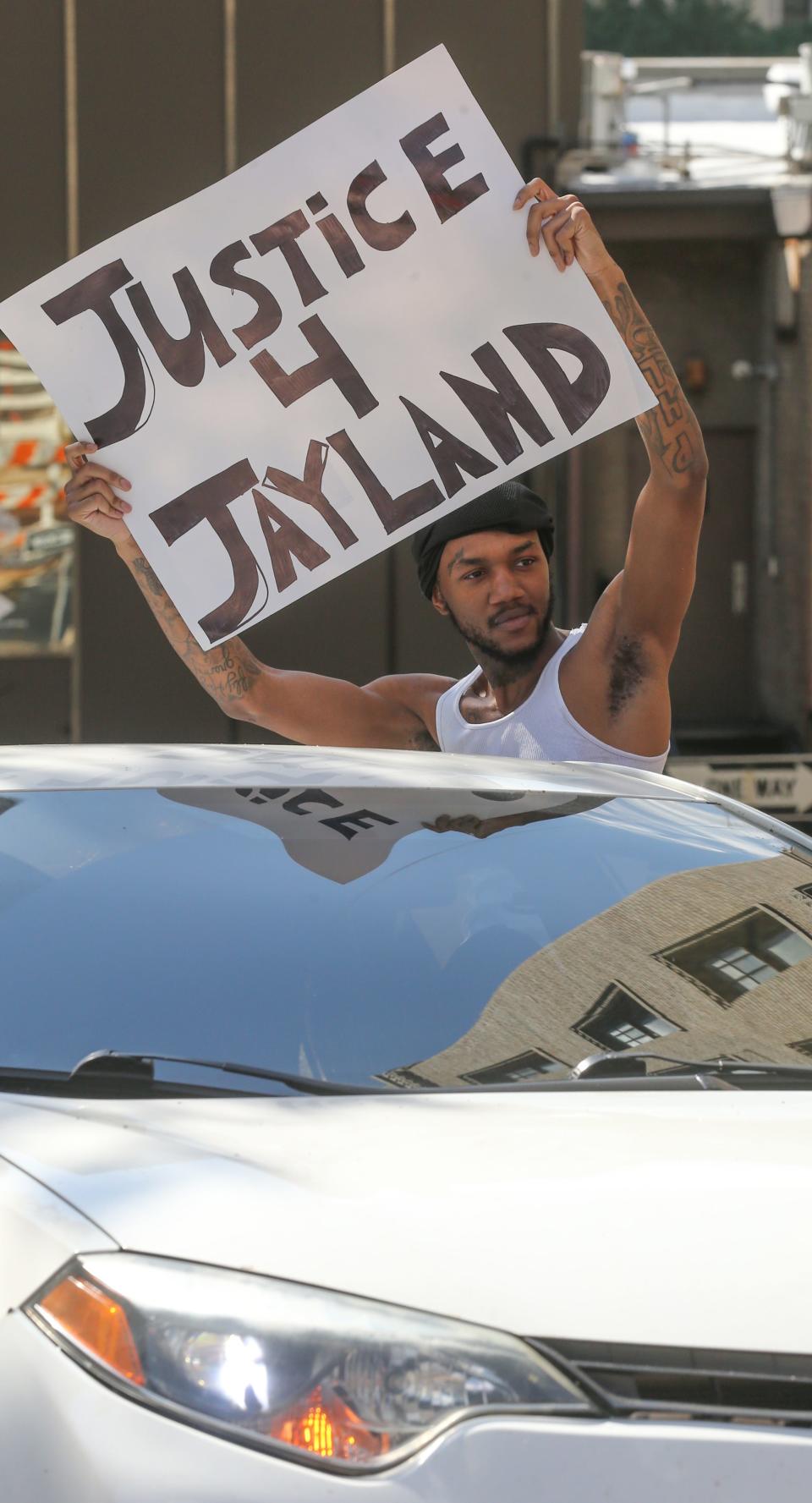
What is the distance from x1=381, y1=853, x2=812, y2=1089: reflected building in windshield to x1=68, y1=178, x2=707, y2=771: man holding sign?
85 cm

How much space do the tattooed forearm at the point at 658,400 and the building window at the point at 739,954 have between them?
1.18 m

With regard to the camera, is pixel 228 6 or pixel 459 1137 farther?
pixel 228 6

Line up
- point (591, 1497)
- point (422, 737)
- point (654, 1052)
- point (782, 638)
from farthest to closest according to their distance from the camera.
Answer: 1. point (782, 638)
2. point (422, 737)
3. point (654, 1052)
4. point (591, 1497)

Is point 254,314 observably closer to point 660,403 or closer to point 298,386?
point 298,386

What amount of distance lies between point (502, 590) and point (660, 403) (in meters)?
0.48

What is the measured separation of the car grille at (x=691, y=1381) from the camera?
1.58 meters

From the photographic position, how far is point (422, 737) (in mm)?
4375

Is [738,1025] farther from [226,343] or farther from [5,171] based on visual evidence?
[5,171]

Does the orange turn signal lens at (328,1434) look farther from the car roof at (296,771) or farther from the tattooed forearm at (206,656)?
the tattooed forearm at (206,656)

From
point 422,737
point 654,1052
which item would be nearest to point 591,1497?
point 654,1052

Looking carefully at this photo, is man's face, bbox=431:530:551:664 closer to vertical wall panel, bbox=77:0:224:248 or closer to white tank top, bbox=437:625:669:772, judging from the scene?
white tank top, bbox=437:625:669:772

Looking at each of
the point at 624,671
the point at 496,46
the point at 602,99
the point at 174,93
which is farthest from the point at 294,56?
the point at 624,671

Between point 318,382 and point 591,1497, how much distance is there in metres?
2.59

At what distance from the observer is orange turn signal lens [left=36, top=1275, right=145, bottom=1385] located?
1.61m
